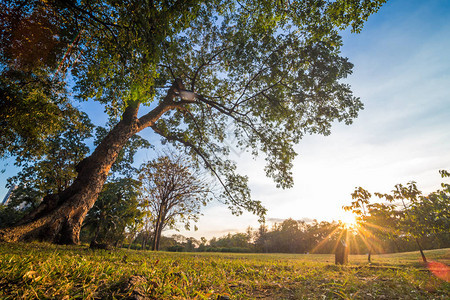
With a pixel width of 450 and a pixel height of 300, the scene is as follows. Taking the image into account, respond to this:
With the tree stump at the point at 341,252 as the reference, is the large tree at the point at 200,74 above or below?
above

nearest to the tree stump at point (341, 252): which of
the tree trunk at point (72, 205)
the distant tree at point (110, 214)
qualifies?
the tree trunk at point (72, 205)

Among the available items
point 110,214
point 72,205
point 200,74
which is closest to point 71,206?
point 72,205

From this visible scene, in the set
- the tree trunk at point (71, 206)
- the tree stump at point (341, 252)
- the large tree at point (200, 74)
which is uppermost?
Answer: the large tree at point (200, 74)

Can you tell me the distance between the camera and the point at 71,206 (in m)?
5.65

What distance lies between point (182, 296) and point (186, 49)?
9.25 metres

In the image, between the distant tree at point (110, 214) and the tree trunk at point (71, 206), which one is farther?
the distant tree at point (110, 214)

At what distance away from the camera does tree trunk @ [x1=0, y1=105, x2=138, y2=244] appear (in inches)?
196

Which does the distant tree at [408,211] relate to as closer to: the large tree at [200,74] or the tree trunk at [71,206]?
the large tree at [200,74]

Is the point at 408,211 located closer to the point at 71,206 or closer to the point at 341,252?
the point at 341,252

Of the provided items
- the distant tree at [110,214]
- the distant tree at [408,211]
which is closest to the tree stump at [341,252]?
the distant tree at [408,211]

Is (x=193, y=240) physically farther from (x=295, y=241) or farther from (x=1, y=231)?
(x=1, y=231)

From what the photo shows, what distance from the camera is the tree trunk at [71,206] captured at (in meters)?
4.98

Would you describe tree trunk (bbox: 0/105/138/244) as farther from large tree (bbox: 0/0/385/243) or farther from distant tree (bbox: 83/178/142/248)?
distant tree (bbox: 83/178/142/248)

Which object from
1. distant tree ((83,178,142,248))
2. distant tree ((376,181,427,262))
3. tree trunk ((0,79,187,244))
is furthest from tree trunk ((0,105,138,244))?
distant tree ((83,178,142,248))
